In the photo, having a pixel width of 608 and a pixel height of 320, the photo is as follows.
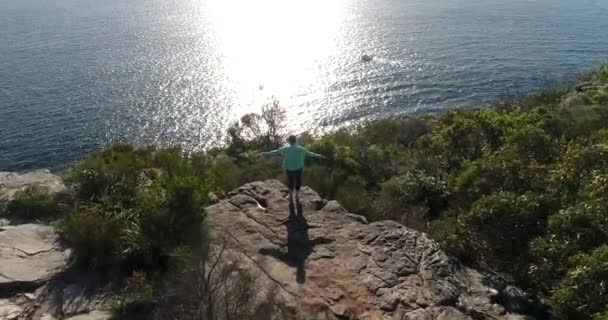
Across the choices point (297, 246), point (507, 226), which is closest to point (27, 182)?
point (297, 246)

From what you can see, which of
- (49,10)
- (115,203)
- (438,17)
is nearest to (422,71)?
(438,17)

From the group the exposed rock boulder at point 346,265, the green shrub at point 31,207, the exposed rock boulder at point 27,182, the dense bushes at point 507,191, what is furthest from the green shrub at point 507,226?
the exposed rock boulder at point 27,182

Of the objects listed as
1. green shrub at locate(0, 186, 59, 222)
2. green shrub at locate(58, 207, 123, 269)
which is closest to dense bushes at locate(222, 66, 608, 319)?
green shrub at locate(58, 207, 123, 269)

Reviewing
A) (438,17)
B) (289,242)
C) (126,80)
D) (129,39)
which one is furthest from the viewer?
(438,17)

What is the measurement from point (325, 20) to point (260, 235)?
259 feet

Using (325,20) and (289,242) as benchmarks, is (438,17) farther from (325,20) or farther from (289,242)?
(289,242)

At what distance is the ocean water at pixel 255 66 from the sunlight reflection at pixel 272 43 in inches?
10.4

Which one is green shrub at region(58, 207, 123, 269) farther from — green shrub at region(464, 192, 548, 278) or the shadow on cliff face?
green shrub at region(464, 192, 548, 278)

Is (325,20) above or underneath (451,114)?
above

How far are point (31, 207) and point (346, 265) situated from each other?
1073cm

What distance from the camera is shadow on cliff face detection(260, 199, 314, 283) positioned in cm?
1327

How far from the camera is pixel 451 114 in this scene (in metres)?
35.6

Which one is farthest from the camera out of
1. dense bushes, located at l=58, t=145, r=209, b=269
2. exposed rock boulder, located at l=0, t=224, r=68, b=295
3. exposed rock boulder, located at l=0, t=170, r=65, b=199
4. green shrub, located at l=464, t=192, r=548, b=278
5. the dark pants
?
exposed rock boulder, located at l=0, t=170, r=65, b=199

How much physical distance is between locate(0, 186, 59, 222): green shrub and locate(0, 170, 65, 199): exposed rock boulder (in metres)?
1.05
